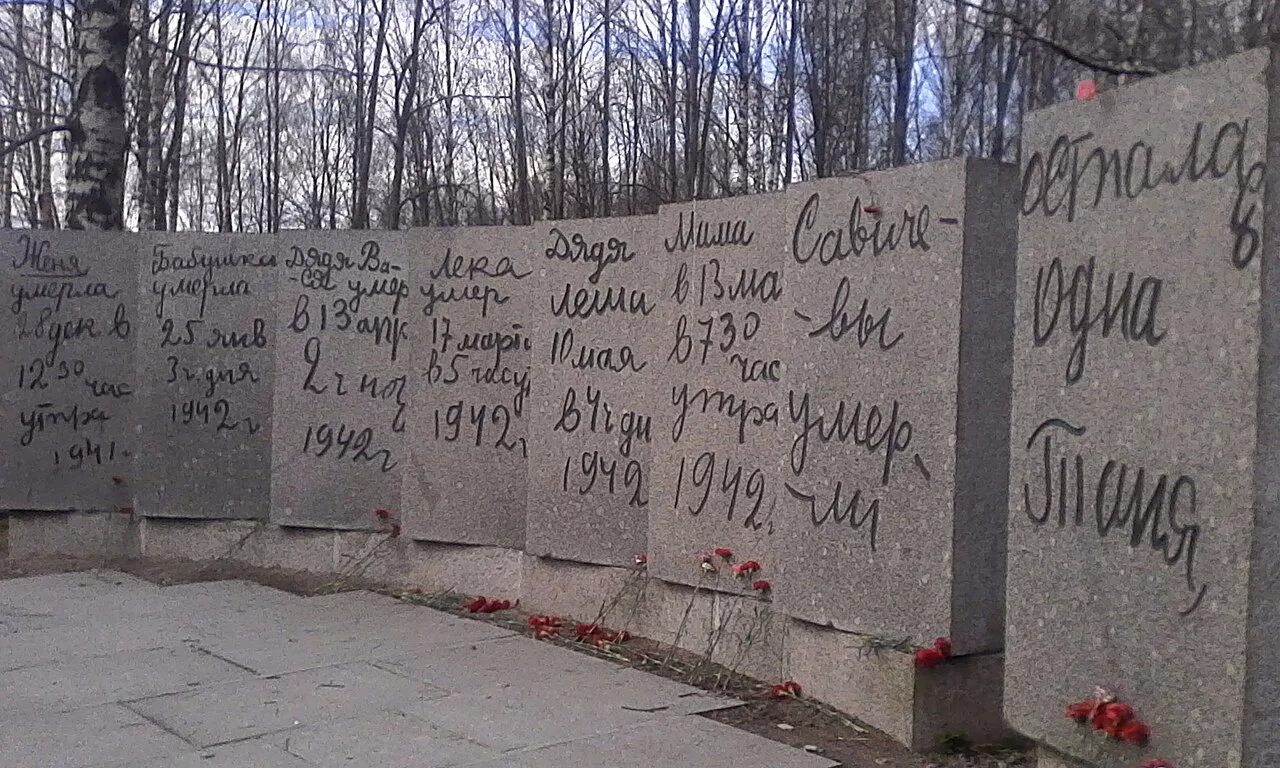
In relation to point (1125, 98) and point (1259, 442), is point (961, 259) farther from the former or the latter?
point (1259, 442)

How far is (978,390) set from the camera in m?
4.52

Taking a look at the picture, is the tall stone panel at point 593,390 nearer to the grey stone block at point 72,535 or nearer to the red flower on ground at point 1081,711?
the red flower on ground at point 1081,711

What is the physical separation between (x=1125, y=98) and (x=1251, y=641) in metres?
1.41

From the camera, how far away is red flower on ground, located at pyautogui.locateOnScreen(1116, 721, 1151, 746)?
344cm

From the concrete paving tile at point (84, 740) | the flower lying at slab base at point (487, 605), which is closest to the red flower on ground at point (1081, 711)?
the concrete paving tile at point (84, 740)

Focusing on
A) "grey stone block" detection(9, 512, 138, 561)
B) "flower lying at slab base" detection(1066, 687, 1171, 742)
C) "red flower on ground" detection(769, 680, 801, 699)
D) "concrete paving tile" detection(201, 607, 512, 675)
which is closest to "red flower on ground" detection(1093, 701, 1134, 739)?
"flower lying at slab base" detection(1066, 687, 1171, 742)

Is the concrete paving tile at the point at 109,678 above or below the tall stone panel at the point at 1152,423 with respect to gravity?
below

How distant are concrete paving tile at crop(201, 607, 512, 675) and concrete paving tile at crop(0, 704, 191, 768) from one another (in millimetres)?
791

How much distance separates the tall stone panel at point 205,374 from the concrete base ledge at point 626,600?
0.69 ft

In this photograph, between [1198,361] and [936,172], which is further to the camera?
[936,172]

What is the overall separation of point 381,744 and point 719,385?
1990mm

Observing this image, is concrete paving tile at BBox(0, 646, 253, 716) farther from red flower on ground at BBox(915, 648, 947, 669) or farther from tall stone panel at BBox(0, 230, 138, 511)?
tall stone panel at BBox(0, 230, 138, 511)

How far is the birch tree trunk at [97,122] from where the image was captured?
10.7m

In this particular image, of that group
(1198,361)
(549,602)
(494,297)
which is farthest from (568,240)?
(1198,361)
